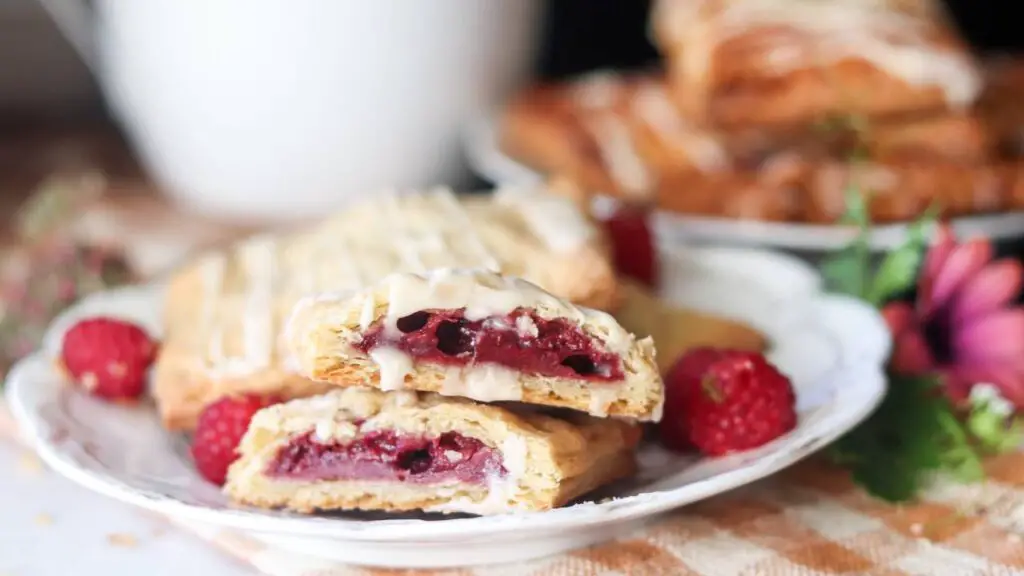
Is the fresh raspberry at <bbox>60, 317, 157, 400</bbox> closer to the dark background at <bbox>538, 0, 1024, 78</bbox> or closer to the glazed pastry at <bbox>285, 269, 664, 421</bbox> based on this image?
the glazed pastry at <bbox>285, 269, 664, 421</bbox>

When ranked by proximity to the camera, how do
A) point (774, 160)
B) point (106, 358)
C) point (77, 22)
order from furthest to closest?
point (77, 22) < point (774, 160) < point (106, 358)

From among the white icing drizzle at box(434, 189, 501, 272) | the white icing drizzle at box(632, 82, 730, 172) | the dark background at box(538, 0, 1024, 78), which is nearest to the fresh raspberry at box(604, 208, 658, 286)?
the white icing drizzle at box(434, 189, 501, 272)

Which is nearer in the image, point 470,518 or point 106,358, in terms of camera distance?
point 470,518

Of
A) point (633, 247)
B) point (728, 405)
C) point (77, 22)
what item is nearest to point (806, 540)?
point (728, 405)

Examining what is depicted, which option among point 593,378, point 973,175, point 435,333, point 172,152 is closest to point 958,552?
point 593,378

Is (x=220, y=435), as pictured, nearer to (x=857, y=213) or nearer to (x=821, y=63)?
(x=857, y=213)

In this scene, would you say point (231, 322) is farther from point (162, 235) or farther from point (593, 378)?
point (162, 235)
